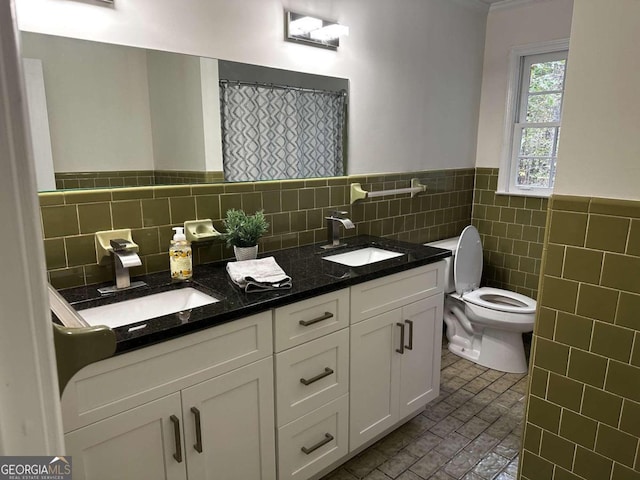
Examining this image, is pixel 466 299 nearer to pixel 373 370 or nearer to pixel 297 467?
pixel 373 370

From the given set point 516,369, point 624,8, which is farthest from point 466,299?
point 624,8

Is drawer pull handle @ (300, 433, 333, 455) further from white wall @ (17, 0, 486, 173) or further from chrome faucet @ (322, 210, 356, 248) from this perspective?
white wall @ (17, 0, 486, 173)

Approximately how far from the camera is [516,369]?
287cm

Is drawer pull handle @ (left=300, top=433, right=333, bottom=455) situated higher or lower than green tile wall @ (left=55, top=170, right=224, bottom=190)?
lower

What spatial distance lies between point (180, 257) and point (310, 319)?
0.56 metres

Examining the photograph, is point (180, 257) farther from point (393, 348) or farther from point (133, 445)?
point (393, 348)

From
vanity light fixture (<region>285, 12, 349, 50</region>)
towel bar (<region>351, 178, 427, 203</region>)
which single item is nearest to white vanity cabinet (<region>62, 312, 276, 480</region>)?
towel bar (<region>351, 178, 427, 203</region>)

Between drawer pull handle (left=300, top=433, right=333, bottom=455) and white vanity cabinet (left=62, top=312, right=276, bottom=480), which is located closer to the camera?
white vanity cabinet (left=62, top=312, right=276, bottom=480)

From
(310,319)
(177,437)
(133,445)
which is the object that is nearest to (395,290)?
(310,319)

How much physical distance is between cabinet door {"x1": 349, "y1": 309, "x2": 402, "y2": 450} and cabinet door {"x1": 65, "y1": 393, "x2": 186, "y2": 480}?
802 millimetres

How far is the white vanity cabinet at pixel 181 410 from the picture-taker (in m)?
1.18

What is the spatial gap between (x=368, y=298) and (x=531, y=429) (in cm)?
77

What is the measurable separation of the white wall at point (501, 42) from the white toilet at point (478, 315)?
0.81 metres

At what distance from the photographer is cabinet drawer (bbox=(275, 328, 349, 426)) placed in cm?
161
